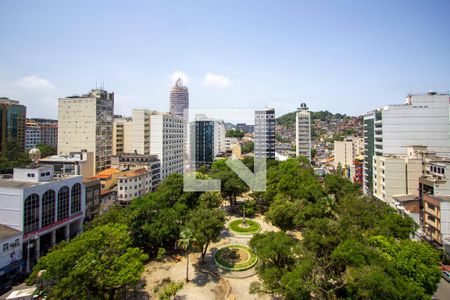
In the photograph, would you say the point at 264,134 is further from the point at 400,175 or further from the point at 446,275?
the point at 446,275

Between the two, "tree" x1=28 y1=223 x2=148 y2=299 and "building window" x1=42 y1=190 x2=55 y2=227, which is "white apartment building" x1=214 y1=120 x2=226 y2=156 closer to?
"building window" x1=42 y1=190 x2=55 y2=227

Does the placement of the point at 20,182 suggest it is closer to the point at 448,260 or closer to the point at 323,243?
the point at 323,243

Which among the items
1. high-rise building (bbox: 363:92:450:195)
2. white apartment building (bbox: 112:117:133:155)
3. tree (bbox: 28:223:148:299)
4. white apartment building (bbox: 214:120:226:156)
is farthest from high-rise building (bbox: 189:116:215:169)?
tree (bbox: 28:223:148:299)

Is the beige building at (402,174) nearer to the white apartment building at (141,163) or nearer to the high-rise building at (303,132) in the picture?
the high-rise building at (303,132)

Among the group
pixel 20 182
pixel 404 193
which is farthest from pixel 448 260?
pixel 20 182

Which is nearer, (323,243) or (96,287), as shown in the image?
(96,287)

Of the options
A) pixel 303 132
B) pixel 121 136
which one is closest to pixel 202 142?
pixel 121 136
